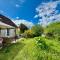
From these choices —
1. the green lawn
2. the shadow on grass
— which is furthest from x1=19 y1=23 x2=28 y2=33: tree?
the green lawn

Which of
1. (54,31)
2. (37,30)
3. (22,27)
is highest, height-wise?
(22,27)

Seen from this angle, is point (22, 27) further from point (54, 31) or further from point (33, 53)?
point (33, 53)

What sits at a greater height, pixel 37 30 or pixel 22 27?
pixel 22 27

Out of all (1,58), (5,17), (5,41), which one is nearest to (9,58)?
(1,58)

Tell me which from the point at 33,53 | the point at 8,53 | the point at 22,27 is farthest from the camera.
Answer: the point at 22,27

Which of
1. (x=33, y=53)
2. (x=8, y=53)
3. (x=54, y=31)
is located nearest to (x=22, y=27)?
(x=54, y=31)

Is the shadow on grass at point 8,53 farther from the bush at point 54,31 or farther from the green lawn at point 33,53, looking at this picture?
the bush at point 54,31

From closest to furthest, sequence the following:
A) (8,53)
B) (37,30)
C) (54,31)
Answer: (8,53) < (54,31) < (37,30)

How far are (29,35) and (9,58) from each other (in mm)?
18182

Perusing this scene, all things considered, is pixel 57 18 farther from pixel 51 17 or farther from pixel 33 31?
pixel 33 31

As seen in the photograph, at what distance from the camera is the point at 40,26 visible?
3092cm

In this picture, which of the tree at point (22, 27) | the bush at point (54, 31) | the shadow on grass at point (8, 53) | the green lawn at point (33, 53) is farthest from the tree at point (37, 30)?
the green lawn at point (33, 53)

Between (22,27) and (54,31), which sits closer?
(54,31)

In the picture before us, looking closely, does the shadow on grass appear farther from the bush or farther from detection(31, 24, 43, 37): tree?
detection(31, 24, 43, 37): tree
